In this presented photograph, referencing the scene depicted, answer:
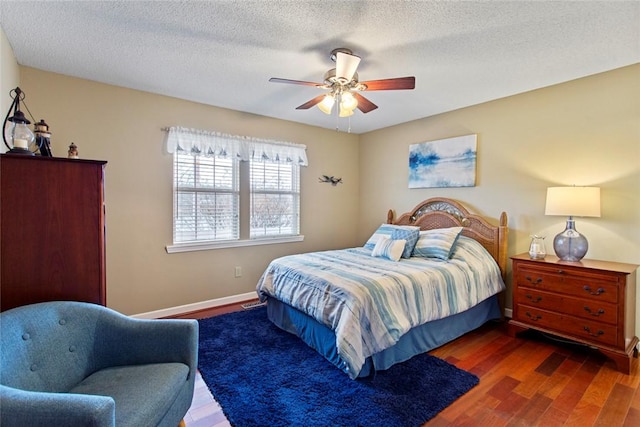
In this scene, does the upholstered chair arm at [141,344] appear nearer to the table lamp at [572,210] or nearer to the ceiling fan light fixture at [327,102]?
the ceiling fan light fixture at [327,102]

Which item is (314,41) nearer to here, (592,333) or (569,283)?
(569,283)

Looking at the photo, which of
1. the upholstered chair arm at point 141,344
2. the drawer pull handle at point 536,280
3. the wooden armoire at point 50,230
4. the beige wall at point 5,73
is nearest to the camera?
the wooden armoire at point 50,230

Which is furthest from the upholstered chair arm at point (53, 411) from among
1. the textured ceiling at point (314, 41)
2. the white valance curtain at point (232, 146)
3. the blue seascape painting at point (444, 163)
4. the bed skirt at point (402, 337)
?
the blue seascape painting at point (444, 163)

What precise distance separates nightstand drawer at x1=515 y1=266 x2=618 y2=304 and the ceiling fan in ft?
6.68

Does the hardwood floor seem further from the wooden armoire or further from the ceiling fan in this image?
the ceiling fan

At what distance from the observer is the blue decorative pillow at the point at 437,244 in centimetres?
313

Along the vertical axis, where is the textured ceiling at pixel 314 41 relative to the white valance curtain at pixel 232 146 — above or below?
above

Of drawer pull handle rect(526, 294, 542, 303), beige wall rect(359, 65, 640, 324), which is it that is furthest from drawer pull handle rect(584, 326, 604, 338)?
beige wall rect(359, 65, 640, 324)

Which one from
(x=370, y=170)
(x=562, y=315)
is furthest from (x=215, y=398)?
(x=370, y=170)

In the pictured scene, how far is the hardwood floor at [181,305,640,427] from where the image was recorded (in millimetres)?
1810

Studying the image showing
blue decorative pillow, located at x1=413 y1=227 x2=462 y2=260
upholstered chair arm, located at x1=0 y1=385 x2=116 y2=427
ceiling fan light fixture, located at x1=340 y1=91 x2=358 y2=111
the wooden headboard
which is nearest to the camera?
upholstered chair arm, located at x1=0 y1=385 x2=116 y2=427

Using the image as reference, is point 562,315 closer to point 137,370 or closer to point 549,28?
point 549,28

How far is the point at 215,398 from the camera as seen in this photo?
200 cm

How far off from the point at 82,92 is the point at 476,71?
368 cm
